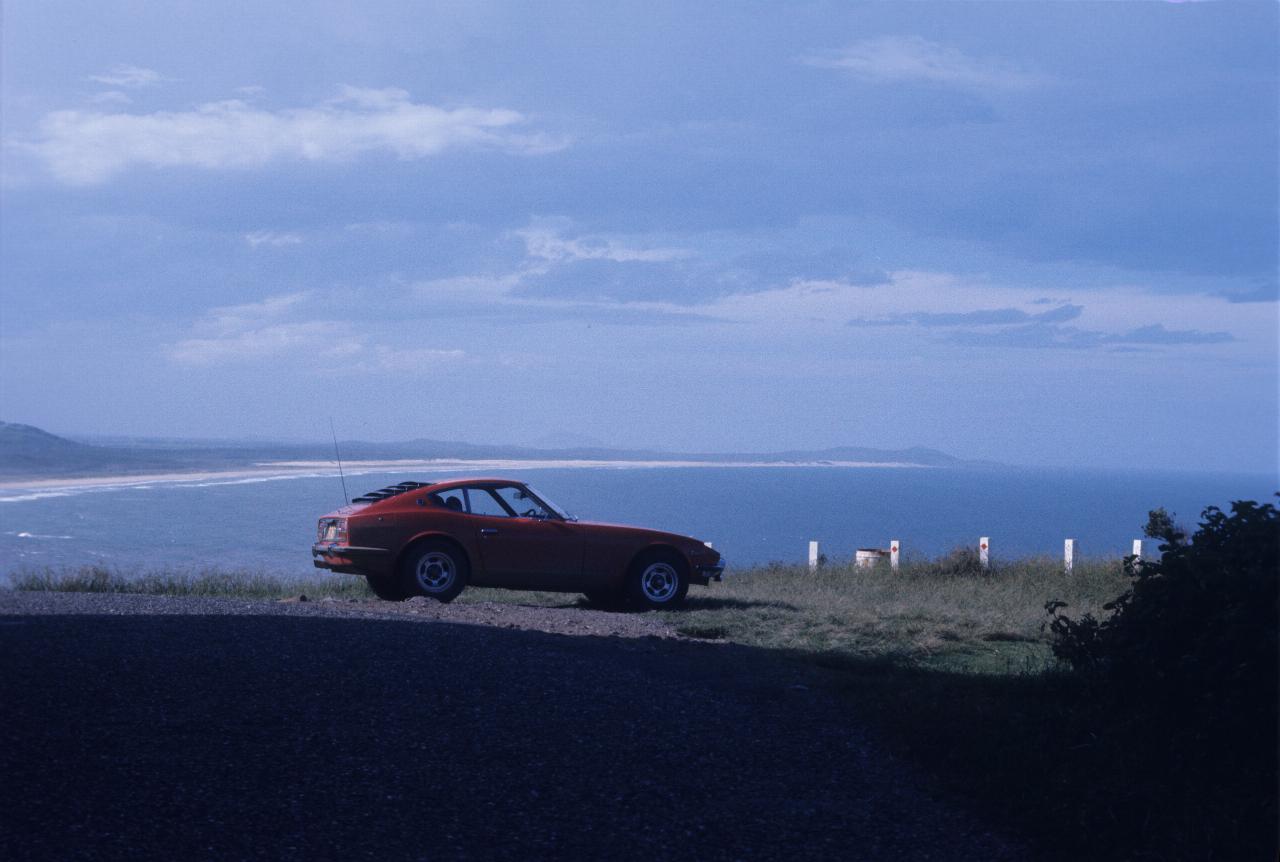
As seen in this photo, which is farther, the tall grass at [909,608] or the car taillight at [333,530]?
the car taillight at [333,530]

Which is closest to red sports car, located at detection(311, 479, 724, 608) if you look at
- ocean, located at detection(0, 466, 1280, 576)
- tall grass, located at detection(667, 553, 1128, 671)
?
tall grass, located at detection(667, 553, 1128, 671)

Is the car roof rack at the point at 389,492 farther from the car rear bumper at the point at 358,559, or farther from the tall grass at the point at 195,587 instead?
the tall grass at the point at 195,587

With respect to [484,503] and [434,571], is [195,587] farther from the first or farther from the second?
[484,503]

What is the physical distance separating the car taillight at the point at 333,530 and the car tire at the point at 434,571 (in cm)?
73

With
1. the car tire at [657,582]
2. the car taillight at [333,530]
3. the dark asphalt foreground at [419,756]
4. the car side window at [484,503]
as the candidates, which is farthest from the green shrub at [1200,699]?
the car taillight at [333,530]

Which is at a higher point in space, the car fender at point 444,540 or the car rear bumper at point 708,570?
the car fender at point 444,540

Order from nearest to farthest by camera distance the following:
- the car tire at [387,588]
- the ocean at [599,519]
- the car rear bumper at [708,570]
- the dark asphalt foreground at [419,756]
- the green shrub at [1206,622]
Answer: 1. the dark asphalt foreground at [419,756]
2. the green shrub at [1206,622]
3. the car tire at [387,588]
4. the car rear bumper at [708,570]
5. the ocean at [599,519]

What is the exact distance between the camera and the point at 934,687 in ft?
29.8

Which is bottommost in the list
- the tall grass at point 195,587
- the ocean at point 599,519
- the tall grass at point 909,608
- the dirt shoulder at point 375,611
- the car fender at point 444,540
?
the ocean at point 599,519

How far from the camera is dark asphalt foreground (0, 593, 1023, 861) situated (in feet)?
18.1

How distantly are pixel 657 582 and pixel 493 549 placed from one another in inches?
79.5

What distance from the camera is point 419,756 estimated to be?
664 cm

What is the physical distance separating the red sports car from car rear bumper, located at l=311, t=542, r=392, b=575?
11mm

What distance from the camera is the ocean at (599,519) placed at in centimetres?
4978
